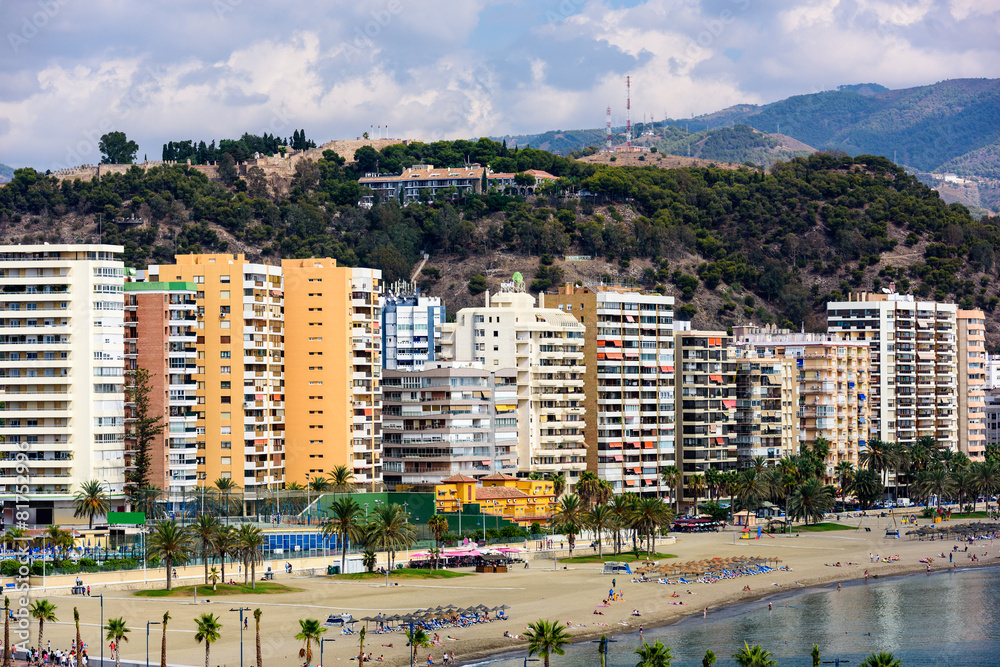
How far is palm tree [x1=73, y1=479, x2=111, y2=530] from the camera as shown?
126250 mm

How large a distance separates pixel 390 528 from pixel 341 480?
32483 millimetres

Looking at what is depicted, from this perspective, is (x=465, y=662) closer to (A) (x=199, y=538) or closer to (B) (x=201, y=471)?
(A) (x=199, y=538)

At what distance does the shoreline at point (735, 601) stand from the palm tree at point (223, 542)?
23.9m

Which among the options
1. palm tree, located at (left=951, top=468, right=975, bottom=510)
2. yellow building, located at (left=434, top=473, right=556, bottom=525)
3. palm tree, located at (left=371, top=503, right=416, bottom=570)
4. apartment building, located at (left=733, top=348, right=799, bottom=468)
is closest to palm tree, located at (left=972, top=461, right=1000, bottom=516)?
palm tree, located at (left=951, top=468, right=975, bottom=510)

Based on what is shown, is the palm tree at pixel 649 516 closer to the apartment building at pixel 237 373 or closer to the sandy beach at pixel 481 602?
the sandy beach at pixel 481 602

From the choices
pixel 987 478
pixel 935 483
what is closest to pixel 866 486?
pixel 935 483

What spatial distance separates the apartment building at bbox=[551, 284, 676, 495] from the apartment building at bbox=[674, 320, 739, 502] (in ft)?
15.4

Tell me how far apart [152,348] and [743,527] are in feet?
234

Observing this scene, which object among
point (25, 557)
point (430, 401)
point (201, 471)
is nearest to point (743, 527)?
point (430, 401)

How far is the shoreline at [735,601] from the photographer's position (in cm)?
9297

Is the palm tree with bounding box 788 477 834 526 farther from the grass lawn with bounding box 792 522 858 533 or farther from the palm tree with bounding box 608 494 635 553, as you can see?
the palm tree with bounding box 608 494 635 553

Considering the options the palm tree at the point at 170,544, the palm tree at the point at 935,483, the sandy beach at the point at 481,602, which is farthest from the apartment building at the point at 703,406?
the palm tree at the point at 170,544

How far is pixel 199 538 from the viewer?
111 metres

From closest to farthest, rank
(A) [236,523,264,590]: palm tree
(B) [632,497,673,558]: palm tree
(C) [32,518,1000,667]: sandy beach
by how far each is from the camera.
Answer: (C) [32,518,1000,667]: sandy beach < (A) [236,523,264,590]: palm tree < (B) [632,497,673,558]: palm tree
